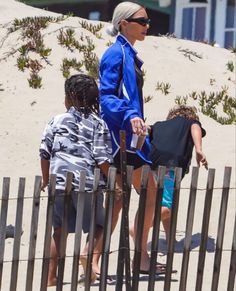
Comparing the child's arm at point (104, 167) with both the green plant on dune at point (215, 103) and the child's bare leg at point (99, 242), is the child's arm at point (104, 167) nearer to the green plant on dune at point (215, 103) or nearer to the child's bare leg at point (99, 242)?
the child's bare leg at point (99, 242)

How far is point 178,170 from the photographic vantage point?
6785 mm

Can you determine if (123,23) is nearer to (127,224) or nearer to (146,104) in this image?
(127,224)

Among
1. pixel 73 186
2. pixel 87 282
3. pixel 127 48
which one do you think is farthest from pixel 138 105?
pixel 87 282

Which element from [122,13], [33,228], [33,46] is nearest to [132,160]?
[122,13]

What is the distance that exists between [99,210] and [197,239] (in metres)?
2.54

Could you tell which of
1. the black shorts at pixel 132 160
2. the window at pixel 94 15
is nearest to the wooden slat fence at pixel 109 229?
the black shorts at pixel 132 160

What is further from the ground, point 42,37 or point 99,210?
point 42,37

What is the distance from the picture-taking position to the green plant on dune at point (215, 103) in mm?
13203

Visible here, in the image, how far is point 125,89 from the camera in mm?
7680

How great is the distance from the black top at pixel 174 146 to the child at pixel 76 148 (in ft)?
4.74

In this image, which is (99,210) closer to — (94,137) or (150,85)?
(94,137)

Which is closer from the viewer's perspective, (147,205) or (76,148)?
(76,148)

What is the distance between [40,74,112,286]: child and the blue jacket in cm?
17

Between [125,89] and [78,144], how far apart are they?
0.61m
